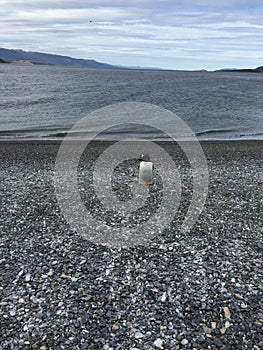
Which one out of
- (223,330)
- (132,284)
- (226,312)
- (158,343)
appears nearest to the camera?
(158,343)

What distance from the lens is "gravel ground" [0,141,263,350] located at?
5812 mm

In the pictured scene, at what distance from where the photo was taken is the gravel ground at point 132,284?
19.1 ft

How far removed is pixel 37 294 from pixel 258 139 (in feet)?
79.7

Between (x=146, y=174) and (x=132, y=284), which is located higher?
(x=146, y=174)

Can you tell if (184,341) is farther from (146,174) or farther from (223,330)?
(146,174)

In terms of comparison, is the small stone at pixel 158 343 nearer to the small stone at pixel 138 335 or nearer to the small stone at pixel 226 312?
the small stone at pixel 138 335

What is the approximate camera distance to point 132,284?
7.13 m

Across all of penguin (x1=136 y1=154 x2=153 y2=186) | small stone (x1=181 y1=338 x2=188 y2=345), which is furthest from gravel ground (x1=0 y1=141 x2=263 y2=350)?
penguin (x1=136 y1=154 x2=153 y2=186)

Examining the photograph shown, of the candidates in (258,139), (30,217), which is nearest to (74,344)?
(30,217)

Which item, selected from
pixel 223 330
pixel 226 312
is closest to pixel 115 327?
pixel 223 330

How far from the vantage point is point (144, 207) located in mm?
11211

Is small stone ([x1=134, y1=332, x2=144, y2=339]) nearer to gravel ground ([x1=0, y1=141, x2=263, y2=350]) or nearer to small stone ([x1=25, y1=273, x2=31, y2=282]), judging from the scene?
gravel ground ([x1=0, y1=141, x2=263, y2=350])

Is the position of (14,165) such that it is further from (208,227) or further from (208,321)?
(208,321)

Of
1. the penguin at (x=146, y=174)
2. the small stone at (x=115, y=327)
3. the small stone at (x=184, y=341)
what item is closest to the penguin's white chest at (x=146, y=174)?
the penguin at (x=146, y=174)
